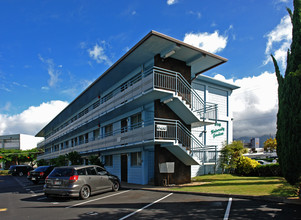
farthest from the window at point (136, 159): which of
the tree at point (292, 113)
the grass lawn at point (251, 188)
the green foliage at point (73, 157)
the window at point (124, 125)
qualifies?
the tree at point (292, 113)

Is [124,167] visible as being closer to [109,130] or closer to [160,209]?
[109,130]

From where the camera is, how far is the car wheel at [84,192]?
11245 mm

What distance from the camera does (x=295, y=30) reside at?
10125 millimetres

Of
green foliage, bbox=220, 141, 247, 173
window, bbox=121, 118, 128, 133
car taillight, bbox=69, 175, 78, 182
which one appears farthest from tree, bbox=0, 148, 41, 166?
car taillight, bbox=69, 175, 78, 182

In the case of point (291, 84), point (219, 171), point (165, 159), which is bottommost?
point (219, 171)

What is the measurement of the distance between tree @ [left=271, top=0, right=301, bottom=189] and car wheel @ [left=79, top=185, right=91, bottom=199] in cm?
834

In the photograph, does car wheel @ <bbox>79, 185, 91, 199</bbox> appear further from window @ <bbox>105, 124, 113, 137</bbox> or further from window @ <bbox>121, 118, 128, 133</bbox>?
window @ <bbox>105, 124, 113, 137</bbox>

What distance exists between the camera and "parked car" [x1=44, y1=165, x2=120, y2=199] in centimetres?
1106

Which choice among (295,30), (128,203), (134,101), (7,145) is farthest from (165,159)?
(7,145)

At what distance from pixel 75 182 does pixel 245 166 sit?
1527 centimetres

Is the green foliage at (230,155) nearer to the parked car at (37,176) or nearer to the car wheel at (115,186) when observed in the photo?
the car wheel at (115,186)

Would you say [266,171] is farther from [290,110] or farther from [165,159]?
[290,110]

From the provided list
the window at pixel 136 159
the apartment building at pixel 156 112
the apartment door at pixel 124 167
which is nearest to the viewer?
the apartment building at pixel 156 112

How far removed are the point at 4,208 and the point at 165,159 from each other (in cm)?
940
